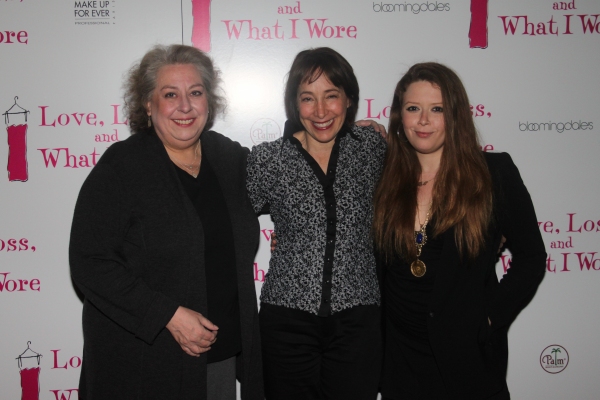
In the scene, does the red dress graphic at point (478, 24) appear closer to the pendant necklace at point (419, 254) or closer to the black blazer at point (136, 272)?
the pendant necklace at point (419, 254)

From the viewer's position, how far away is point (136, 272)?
1636 mm

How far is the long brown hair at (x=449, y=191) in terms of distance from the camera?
1656mm

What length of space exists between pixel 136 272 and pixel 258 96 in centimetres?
112

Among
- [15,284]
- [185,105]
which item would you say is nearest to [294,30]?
[185,105]

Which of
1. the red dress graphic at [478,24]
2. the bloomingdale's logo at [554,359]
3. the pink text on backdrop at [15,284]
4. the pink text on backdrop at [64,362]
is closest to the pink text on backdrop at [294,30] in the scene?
the red dress graphic at [478,24]

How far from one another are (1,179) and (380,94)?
6.04 feet

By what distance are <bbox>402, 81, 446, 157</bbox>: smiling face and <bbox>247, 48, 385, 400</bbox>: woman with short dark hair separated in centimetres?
21

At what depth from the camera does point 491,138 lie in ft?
8.00

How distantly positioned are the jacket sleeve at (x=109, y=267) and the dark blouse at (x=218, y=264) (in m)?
0.17

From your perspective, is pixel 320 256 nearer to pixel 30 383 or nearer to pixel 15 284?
pixel 15 284

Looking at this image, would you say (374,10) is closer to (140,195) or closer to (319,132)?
(319,132)

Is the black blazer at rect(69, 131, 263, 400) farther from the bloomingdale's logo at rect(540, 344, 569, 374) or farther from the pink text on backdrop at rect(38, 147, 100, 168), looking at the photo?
the bloomingdale's logo at rect(540, 344, 569, 374)

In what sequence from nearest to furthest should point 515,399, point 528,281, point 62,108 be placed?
point 528,281
point 62,108
point 515,399

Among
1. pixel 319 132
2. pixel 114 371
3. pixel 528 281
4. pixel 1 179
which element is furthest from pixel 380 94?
pixel 1 179
